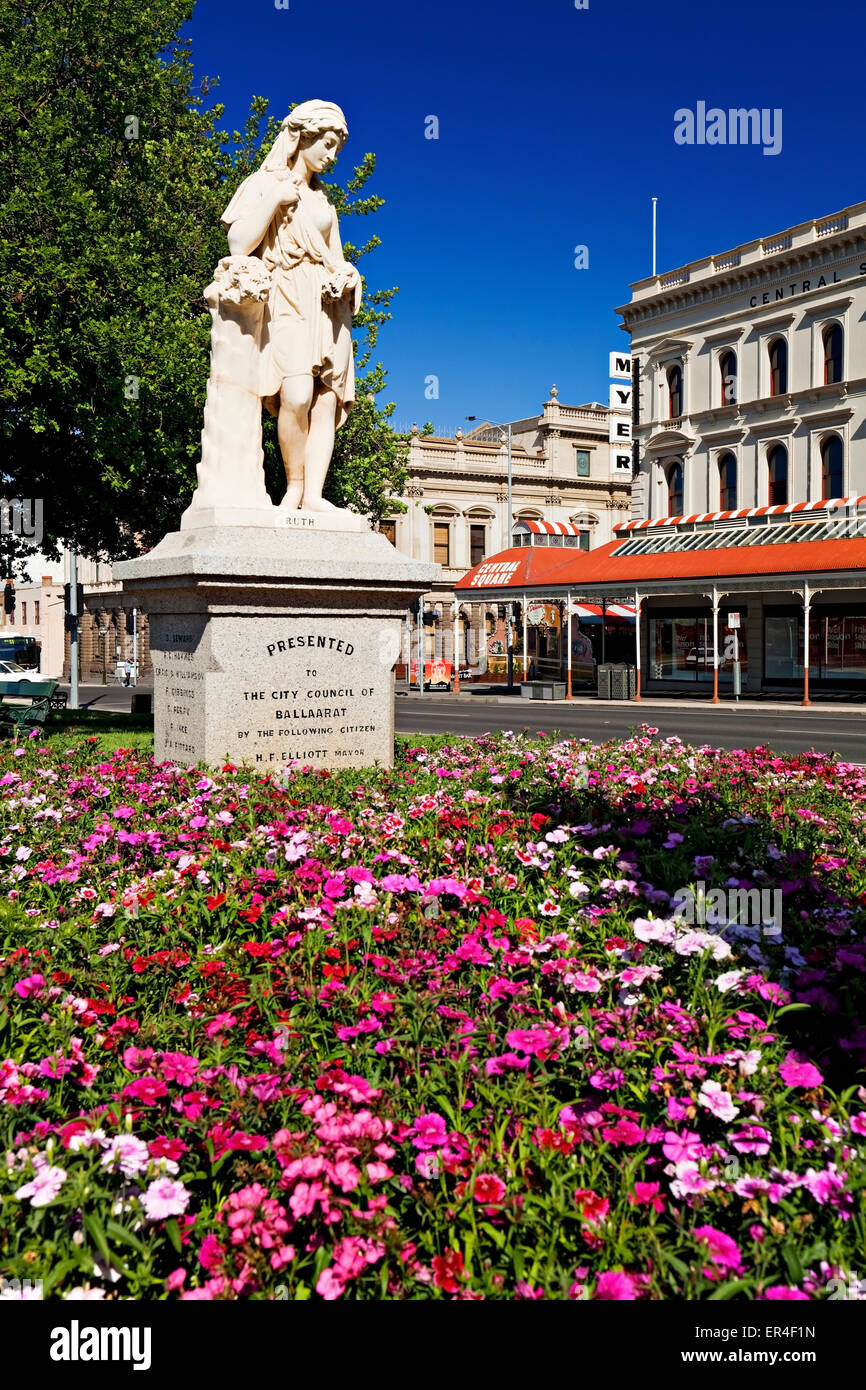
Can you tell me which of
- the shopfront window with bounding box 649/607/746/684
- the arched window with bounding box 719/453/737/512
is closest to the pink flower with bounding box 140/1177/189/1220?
the shopfront window with bounding box 649/607/746/684

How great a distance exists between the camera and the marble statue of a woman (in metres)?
6.85

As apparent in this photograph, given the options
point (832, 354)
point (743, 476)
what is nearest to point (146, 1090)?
point (832, 354)

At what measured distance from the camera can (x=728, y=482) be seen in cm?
3656

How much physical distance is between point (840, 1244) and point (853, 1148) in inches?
14.6

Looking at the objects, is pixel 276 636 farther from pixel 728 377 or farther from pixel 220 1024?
pixel 728 377

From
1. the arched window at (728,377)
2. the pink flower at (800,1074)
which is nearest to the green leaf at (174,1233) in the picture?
the pink flower at (800,1074)

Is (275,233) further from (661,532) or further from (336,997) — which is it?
(661,532)

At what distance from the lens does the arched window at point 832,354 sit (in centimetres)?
3259

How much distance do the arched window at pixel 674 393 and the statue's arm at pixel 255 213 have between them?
33.8 meters

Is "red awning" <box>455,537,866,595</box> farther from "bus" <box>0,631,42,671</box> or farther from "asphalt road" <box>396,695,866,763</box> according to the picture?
"bus" <box>0,631,42,671</box>

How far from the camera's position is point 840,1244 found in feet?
6.85

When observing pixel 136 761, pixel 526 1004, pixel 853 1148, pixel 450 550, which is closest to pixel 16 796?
pixel 136 761

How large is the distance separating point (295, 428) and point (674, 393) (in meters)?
34.6

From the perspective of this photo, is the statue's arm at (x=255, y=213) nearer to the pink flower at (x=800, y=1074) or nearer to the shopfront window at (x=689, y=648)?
the pink flower at (x=800, y=1074)
